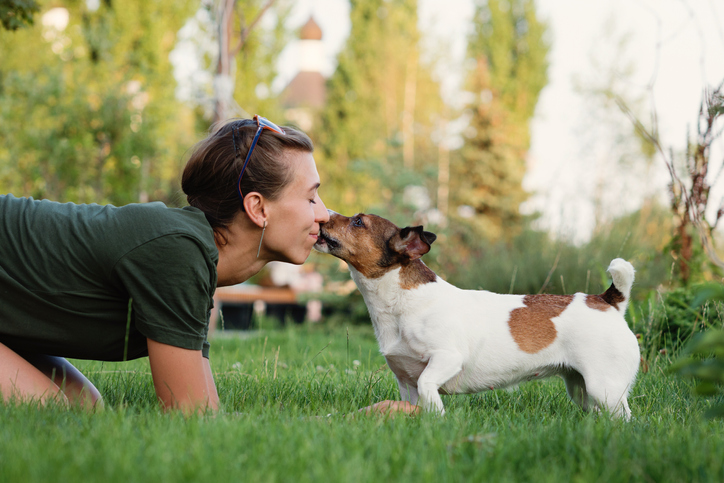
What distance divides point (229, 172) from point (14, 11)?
8.72 ft

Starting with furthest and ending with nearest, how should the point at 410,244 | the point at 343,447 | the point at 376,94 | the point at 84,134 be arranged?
the point at 376,94 < the point at 84,134 < the point at 410,244 < the point at 343,447

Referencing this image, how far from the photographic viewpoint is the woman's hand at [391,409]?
2639mm

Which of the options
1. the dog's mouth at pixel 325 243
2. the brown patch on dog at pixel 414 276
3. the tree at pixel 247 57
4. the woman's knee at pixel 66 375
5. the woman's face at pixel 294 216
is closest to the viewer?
the woman's face at pixel 294 216

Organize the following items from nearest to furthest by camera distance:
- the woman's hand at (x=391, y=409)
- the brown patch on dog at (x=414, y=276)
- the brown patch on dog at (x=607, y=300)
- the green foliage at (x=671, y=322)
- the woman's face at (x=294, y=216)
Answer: the woman's hand at (x=391, y=409)
the woman's face at (x=294, y=216)
the brown patch on dog at (x=607, y=300)
the brown patch on dog at (x=414, y=276)
the green foliage at (x=671, y=322)

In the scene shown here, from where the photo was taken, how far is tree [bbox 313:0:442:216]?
93.5 feet

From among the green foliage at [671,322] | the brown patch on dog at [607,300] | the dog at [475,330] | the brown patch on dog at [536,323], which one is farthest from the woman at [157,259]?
the green foliage at [671,322]

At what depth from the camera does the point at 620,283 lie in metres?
3.22

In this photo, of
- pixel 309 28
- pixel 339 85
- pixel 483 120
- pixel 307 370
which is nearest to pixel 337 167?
pixel 339 85

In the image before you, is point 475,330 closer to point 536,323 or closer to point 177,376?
point 536,323

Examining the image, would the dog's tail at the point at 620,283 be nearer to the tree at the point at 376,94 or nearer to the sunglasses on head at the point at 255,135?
the sunglasses on head at the point at 255,135

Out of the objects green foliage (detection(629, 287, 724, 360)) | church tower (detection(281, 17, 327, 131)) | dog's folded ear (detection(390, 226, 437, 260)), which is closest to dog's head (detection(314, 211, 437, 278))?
dog's folded ear (detection(390, 226, 437, 260))

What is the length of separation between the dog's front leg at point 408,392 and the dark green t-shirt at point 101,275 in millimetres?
1211

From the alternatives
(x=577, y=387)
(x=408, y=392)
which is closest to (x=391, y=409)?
(x=408, y=392)

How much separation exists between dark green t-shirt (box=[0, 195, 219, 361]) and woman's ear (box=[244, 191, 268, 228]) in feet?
0.80
